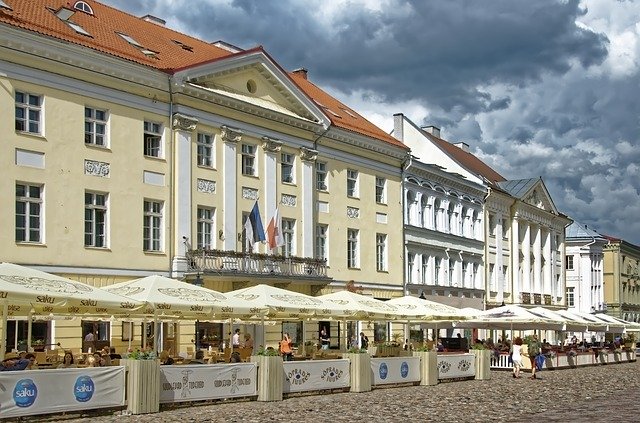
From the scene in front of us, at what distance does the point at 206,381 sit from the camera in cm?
2208

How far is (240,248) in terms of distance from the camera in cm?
3662

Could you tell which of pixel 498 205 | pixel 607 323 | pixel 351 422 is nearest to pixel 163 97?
pixel 351 422

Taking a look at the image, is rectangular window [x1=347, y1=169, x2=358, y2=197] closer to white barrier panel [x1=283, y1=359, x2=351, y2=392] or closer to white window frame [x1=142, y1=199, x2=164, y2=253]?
white window frame [x1=142, y1=199, x2=164, y2=253]

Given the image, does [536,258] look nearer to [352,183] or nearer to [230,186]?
[352,183]

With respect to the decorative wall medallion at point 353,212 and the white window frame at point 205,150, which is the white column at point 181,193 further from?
the decorative wall medallion at point 353,212

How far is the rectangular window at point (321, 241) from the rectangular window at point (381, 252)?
4.54 metres

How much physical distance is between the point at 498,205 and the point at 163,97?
31480mm

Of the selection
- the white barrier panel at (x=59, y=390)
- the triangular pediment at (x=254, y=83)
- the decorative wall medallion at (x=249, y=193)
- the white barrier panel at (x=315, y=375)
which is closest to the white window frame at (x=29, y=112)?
the triangular pediment at (x=254, y=83)

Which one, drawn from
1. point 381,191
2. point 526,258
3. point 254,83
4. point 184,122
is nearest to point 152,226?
point 184,122

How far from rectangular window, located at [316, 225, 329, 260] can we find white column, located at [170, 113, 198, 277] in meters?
8.56

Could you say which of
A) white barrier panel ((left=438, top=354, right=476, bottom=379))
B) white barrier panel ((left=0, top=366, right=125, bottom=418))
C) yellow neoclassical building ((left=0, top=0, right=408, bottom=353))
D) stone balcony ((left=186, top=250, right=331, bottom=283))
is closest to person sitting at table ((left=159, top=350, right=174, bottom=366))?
white barrier panel ((left=0, top=366, right=125, bottom=418))

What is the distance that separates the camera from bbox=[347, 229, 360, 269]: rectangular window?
44125mm

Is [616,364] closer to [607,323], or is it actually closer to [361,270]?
[607,323]

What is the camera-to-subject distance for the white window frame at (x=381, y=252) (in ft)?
152
